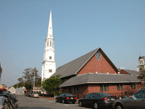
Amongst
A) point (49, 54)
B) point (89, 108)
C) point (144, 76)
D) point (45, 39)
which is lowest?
point (89, 108)

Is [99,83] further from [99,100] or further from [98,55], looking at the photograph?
[98,55]

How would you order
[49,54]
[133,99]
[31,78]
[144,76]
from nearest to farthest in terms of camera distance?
[133,99] < [144,76] < [49,54] < [31,78]

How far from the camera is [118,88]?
27562 millimetres

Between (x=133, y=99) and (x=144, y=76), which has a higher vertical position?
(x=144, y=76)

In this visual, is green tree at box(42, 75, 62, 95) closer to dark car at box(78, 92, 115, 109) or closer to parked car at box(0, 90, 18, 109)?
dark car at box(78, 92, 115, 109)

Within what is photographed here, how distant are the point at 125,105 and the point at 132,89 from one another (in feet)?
66.1

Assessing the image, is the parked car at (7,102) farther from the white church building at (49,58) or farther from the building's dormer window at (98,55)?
the white church building at (49,58)

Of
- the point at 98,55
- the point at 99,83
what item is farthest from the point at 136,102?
the point at 98,55

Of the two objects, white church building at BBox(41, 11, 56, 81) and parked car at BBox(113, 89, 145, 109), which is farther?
white church building at BBox(41, 11, 56, 81)

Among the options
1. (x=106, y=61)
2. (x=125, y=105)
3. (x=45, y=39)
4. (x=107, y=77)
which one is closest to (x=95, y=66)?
(x=106, y=61)

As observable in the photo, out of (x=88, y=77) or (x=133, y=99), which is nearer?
(x=133, y=99)

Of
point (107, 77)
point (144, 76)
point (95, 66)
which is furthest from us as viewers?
point (95, 66)

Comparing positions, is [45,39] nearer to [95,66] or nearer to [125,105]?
[95,66]

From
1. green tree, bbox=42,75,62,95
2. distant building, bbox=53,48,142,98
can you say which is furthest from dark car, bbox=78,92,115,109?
green tree, bbox=42,75,62,95
